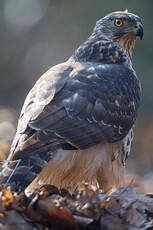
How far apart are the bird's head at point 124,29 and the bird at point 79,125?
468 millimetres

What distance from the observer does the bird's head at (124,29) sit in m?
8.73

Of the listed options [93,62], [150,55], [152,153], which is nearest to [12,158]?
[93,62]

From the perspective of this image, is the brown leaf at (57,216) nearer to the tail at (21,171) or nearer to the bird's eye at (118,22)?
the tail at (21,171)

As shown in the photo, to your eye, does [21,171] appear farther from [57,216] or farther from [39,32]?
[39,32]

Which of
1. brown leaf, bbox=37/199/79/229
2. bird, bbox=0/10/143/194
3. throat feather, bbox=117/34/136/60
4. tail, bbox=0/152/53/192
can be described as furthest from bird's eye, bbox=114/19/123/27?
brown leaf, bbox=37/199/79/229

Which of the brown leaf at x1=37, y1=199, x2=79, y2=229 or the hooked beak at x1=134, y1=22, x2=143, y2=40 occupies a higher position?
the hooked beak at x1=134, y1=22, x2=143, y2=40

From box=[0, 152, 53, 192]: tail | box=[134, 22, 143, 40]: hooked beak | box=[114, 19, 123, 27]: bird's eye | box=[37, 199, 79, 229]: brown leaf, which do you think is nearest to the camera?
box=[37, 199, 79, 229]: brown leaf

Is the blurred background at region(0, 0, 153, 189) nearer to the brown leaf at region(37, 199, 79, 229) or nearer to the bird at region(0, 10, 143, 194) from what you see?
the bird at region(0, 10, 143, 194)

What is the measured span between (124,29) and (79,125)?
2216 mm

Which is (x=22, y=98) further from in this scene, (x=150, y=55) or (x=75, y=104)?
(x=75, y=104)

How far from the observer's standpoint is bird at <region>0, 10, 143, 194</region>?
665 cm

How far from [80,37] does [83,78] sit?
14991 mm

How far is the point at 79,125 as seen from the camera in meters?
7.03

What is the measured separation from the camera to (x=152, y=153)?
14.7m
